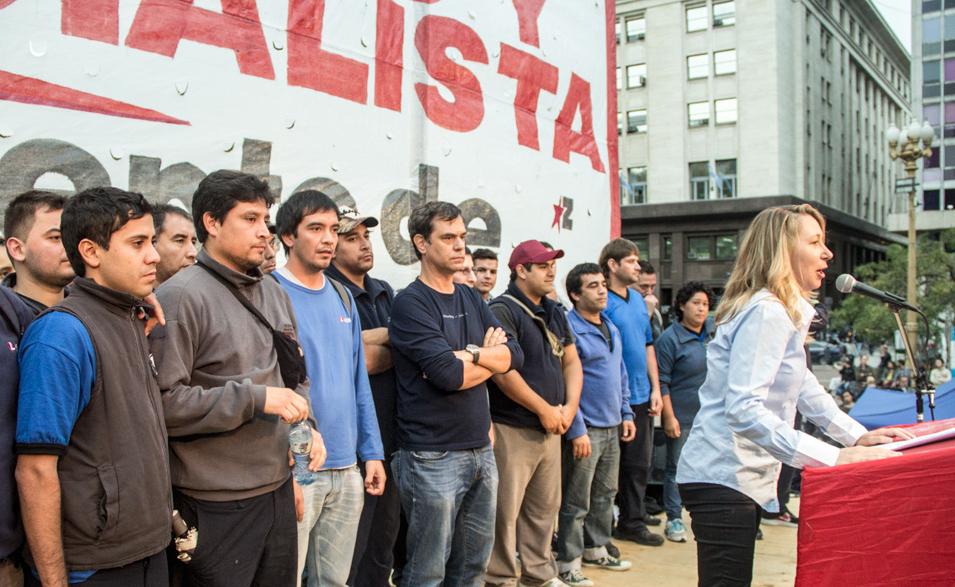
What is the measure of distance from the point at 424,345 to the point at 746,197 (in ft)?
120

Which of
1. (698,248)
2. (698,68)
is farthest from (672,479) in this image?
(698,68)

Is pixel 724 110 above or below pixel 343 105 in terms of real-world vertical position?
above

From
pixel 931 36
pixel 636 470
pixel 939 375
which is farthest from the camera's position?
pixel 931 36

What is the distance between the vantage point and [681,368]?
6.19m

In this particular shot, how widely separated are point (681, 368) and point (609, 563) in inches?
66.8

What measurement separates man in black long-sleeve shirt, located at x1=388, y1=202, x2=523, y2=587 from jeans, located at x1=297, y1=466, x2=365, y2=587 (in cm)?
55

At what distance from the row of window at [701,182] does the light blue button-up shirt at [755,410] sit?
35001 mm

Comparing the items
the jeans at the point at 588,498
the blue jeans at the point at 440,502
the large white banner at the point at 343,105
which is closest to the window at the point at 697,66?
the large white banner at the point at 343,105

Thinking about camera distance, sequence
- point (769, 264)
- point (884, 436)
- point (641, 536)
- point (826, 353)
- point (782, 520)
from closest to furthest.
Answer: point (884, 436) → point (769, 264) → point (641, 536) → point (782, 520) → point (826, 353)

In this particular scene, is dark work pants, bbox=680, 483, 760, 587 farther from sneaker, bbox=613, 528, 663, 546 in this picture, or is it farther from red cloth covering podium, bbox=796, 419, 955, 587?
sneaker, bbox=613, 528, 663, 546

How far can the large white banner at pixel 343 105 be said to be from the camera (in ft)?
12.3

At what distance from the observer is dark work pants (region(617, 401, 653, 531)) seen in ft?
19.4

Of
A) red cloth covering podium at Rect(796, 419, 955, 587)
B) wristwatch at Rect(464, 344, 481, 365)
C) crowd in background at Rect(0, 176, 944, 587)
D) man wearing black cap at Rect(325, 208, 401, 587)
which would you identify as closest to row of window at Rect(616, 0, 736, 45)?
crowd in background at Rect(0, 176, 944, 587)

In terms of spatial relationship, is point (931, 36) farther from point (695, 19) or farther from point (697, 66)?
point (697, 66)
